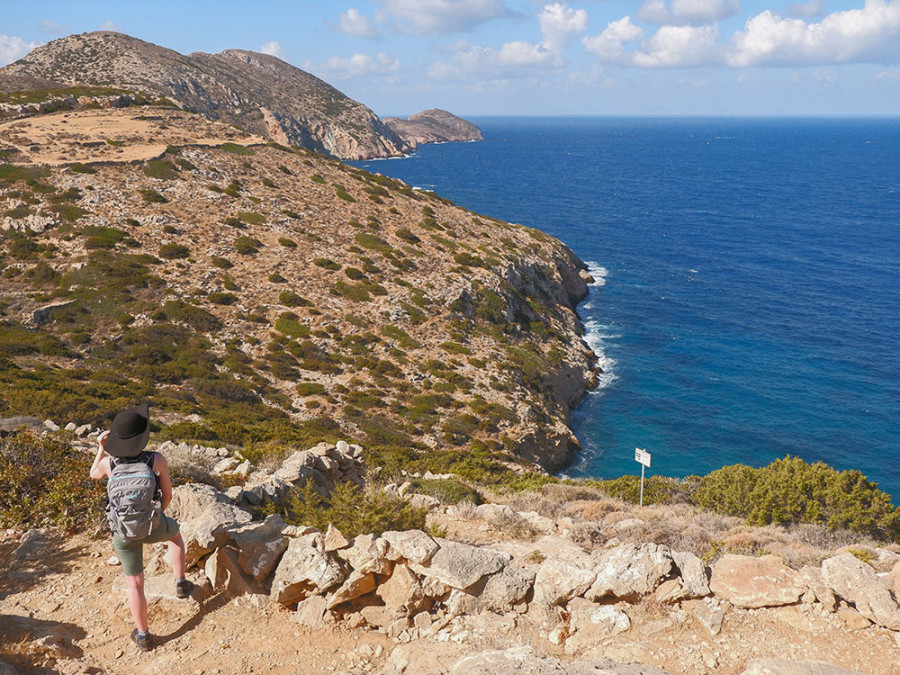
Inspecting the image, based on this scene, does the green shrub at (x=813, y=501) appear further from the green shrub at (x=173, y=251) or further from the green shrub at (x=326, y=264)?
the green shrub at (x=173, y=251)

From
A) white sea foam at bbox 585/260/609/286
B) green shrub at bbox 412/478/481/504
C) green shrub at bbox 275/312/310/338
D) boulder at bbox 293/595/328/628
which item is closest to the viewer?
boulder at bbox 293/595/328/628

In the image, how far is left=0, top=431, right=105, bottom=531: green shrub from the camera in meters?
9.42

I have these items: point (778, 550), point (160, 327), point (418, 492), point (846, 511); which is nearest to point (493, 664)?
point (778, 550)

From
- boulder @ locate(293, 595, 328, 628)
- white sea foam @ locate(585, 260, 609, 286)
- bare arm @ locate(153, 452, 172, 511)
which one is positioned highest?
bare arm @ locate(153, 452, 172, 511)

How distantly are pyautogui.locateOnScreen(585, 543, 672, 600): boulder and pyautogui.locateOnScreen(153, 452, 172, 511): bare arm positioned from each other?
600 cm

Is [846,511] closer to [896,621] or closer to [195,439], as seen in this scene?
[896,621]

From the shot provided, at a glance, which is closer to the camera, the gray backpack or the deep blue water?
the gray backpack

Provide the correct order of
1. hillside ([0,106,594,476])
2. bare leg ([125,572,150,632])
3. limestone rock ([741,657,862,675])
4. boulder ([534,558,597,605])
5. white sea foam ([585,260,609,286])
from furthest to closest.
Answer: white sea foam ([585,260,609,286]) → hillside ([0,106,594,476]) → boulder ([534,558,597,605]) → bare leg ([125,572,150,632]) → limestone rock ([741,657,862,675])

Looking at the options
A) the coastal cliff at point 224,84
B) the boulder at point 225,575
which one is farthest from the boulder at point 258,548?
the coastal cliff at point 224,84

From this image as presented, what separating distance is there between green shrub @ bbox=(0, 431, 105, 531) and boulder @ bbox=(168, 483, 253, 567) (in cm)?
147

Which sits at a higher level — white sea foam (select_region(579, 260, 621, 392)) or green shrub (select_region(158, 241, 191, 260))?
green shrub (select_region(158, 241, 191, 260))

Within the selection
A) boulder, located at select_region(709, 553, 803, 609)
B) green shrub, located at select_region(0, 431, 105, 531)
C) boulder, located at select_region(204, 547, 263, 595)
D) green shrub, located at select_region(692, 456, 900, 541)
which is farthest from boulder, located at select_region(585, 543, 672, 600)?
green shrub, located at select_region(692, 456, 900, 541)

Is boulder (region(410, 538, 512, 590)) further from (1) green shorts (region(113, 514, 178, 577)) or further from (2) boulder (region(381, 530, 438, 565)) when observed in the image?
(1) green shorts (region(113, 514, 178, 577))

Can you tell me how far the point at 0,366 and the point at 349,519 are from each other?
22.8m
